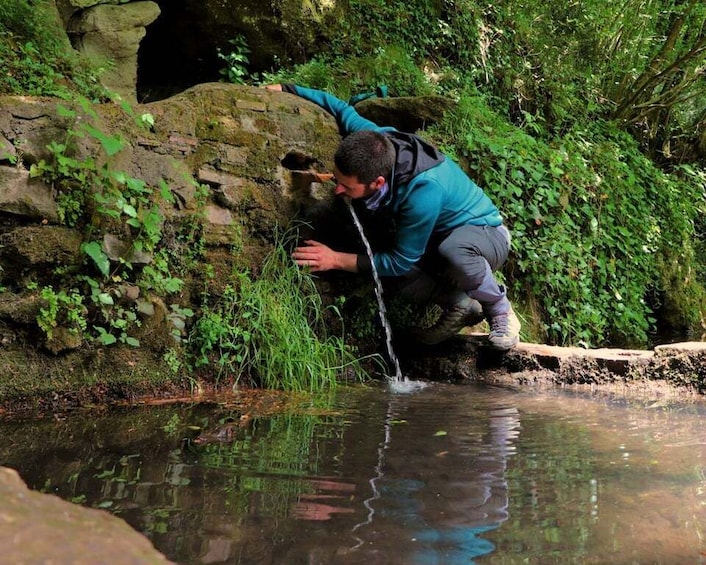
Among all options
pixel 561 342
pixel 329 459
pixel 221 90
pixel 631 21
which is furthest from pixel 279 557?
pixel 631 21

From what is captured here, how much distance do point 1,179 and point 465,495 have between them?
2458mm

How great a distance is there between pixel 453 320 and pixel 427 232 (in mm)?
655

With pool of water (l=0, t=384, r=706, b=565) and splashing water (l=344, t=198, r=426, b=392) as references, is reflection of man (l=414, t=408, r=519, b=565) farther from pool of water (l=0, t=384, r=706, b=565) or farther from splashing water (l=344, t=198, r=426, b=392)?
splashing water (l=344, t=198, r=426, b=392)

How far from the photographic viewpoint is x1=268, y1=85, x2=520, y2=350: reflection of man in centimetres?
342

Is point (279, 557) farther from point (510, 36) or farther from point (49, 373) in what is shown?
point (510, 36)

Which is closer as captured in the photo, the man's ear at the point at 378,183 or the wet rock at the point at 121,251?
the wet rock at the point at 121,251

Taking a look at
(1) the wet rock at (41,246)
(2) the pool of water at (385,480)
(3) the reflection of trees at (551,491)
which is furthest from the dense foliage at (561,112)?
(3) the reflection of trees at (551,491)

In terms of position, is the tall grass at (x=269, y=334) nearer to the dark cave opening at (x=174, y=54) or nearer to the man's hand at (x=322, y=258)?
Answer: the man's hand at (x=322, y=258)

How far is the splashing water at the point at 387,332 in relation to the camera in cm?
364

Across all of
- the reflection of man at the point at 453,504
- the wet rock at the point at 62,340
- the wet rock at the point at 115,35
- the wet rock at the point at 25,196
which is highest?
the wet rock at the point at 115,35

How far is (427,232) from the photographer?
3512 millimetres

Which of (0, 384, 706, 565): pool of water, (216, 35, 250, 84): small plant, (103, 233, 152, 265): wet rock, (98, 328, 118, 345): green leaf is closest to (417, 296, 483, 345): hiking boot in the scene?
(0, 384, 706, 565): pool of water

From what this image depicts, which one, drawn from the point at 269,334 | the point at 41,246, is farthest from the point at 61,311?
the point at 269,334

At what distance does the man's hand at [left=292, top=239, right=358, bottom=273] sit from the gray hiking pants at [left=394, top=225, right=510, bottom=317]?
16.0 inches
